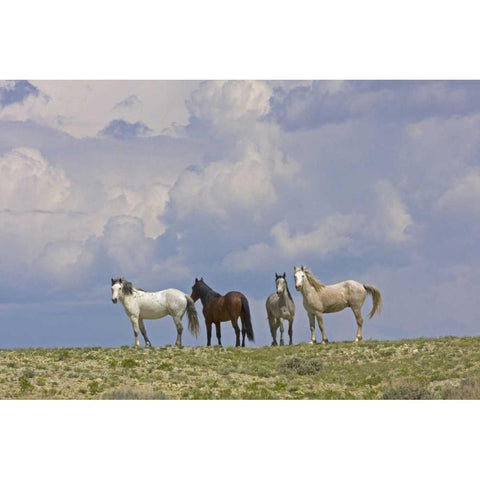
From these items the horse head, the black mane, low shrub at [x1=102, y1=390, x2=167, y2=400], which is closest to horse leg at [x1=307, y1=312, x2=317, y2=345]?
the horse head

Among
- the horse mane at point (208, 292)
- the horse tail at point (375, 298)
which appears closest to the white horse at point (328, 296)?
the horse tail at point (375, 298)

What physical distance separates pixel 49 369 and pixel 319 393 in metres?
9.41

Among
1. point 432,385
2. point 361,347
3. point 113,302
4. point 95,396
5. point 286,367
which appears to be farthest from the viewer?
point 113,302

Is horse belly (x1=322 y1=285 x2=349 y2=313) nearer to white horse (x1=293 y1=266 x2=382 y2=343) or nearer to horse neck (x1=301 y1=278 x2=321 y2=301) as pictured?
white horse (x1=293 y1=266 x2=382 y2=343)

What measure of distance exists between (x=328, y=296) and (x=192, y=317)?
604 centimetres

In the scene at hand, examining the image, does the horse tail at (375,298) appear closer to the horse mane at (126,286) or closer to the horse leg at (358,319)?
the horse leg at (358,319)

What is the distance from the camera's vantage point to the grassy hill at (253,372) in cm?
2947

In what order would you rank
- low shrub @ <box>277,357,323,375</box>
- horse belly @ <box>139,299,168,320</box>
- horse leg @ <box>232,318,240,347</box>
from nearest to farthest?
low shrub @ <box>277,357,323,375</box>, horse belly @ <box>139,299,168,320</box>, horse leg @ <box>232,318,240,347</box>

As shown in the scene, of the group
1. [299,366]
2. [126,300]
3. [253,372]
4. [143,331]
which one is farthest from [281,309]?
[253,372]

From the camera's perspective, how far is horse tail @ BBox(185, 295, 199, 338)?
41031 millimetres

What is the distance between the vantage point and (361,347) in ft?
123

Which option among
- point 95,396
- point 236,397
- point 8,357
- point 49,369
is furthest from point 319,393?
point 8,357

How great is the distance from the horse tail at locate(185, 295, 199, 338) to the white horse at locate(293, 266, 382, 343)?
4684 millimetres

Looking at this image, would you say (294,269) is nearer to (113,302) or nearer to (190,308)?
(190,308)
